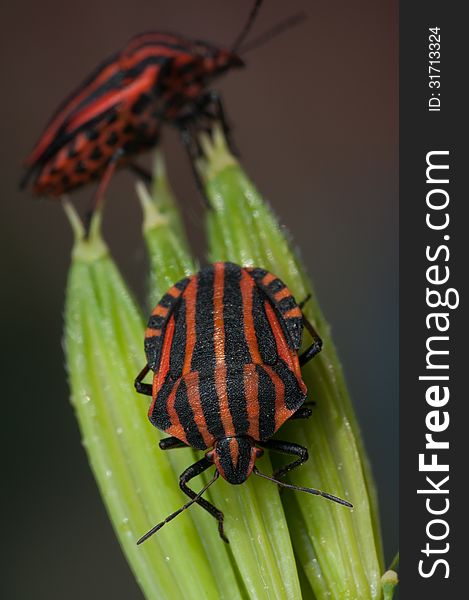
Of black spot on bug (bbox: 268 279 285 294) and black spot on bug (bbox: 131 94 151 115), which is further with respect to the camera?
black spot on bug (bbox: 131 94 151 115)

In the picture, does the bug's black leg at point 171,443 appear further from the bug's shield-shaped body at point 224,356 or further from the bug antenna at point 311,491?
the bug antenna at point 311,491

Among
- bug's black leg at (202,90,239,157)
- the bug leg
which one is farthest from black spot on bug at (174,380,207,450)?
bug's black leg at (202,90,239,157)

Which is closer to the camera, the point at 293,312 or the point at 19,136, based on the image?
the point at 293,312

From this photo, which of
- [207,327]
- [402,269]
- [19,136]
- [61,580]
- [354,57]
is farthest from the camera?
[354,57]

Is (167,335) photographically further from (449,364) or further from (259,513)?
(449,364)

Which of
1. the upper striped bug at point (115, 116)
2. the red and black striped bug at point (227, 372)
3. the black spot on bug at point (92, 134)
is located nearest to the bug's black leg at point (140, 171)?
the upper striped bug at point (115, 116)

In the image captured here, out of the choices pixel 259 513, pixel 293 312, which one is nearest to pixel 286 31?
pixel 293 312

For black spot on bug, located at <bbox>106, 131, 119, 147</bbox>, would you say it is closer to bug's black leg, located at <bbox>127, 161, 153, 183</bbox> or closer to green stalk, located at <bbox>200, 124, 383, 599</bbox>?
bug's black leg, located at <bbox>127, 161, 153, 183</bbox>
